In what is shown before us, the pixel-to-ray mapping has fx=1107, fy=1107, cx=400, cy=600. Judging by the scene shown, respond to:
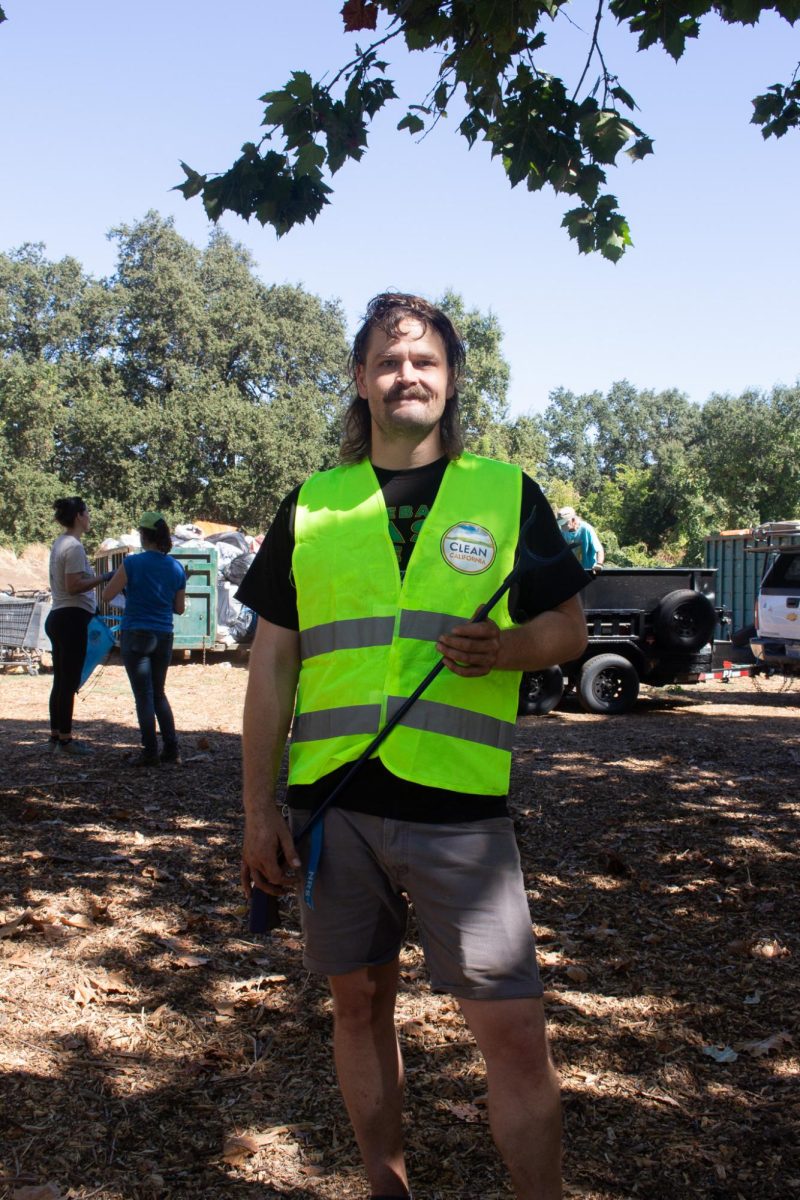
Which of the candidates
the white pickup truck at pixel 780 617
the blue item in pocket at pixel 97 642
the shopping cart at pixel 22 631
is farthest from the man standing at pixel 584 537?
the shopping cart at pixel 22 631

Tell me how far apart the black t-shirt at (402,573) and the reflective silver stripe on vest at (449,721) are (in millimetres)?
110

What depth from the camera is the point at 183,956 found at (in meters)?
4.14

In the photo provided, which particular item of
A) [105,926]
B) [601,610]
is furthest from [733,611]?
[105,926]

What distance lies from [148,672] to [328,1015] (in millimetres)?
4603

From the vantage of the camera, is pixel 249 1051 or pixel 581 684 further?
pixel 581 684

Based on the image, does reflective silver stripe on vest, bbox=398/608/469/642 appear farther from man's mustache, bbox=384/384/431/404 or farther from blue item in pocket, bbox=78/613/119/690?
blue item in pocket, bbox=78/613/119/690

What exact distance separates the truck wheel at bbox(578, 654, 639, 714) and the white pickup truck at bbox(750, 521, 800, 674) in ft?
9.80

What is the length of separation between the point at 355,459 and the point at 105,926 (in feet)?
8.99

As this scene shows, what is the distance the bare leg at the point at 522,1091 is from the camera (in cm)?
207

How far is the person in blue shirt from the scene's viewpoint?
7.79 metres

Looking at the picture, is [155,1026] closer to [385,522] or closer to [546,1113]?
[546,1113]

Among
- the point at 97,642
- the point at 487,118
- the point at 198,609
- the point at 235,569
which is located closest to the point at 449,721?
the point at 487,118

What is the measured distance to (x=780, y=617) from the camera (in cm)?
1410

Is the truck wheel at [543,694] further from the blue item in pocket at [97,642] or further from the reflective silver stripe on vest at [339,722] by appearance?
the reflective silver stripe on vest at [339,722]
